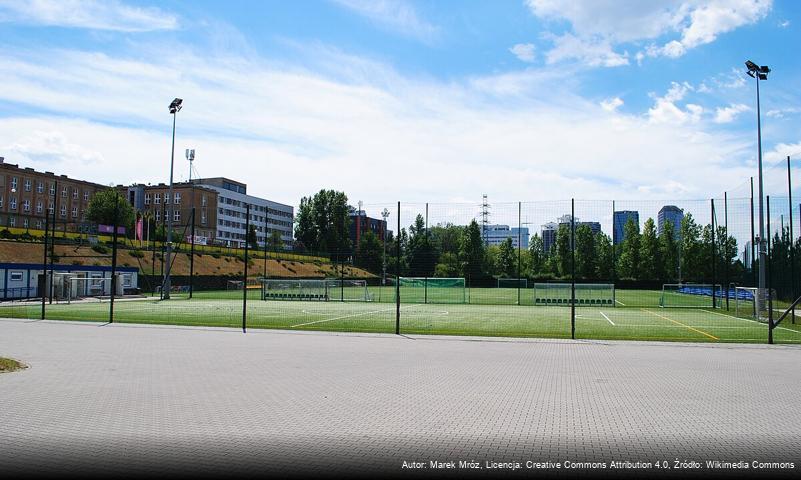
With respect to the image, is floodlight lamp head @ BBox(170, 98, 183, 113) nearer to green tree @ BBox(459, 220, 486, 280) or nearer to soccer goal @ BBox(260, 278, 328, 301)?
soccer goal @ BBox(260, 278, 328, 301)

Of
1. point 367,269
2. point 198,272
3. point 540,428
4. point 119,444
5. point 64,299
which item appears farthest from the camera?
point 198,272

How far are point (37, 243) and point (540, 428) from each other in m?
52.7

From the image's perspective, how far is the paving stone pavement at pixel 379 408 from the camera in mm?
5934

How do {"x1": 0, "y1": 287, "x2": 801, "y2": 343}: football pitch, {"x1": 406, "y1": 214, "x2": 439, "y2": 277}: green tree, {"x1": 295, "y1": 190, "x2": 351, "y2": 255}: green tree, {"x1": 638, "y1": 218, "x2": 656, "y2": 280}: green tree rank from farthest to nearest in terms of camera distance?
{"x1": 295, "y1": 190, "x2": 351, "y2": 255}: green tree → {"x1": 638, "y1": 218, "x2": 656, "y2": 280}: green tree → {"x1": 406, "y1": 214, "x2": 439, "y2": 277}: green tree → {"x1": 0, "y1": 287, "x2": 801, "y2": 343}: football pitch

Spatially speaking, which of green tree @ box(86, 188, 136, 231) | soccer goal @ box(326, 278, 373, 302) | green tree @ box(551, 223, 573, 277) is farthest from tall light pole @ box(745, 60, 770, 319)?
green tree @ box(86, 188, 136, 231)

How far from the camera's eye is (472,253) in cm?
4831

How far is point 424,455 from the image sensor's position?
233 inches

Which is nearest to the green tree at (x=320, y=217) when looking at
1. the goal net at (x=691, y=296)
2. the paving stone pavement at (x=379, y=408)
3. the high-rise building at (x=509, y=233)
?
the high-rise building at (x=509, y=233)

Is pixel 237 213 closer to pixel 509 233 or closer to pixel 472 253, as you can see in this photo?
pixel 509 233

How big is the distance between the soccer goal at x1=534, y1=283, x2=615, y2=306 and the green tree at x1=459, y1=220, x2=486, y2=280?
7636mm

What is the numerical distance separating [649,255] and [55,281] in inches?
1920

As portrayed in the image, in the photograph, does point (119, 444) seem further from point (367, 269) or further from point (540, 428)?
point (367, 269)

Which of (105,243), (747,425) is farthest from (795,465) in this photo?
(105,243)

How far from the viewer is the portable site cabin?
37125 millimetres
